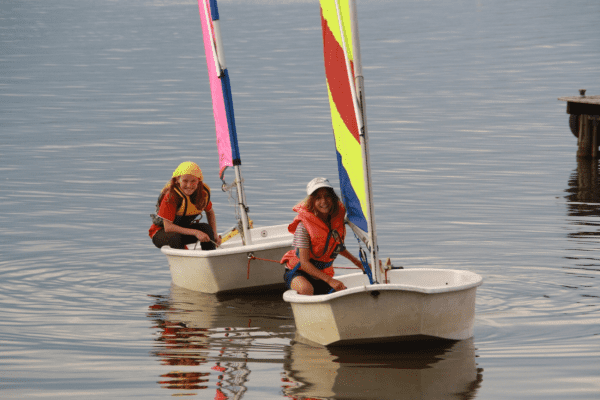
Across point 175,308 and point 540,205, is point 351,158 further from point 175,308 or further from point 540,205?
point 540,205

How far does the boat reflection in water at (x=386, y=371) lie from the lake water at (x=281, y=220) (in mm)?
19

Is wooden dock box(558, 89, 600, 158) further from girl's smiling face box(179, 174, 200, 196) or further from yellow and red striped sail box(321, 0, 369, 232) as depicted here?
yellow and red striped sail box(321, 0, 369, 232)

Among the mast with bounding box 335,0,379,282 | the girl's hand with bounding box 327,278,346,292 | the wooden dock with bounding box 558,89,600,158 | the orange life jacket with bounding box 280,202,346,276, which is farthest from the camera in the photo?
the wooden dock with bounding box 558,89,600,158

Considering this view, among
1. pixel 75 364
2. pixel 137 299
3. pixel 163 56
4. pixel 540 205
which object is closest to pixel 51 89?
pixel 163 56

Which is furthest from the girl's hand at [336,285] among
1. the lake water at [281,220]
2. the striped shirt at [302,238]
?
the lake water at [281,220]

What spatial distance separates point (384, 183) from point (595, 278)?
6.51 meters

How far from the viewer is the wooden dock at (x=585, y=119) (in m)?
16.9

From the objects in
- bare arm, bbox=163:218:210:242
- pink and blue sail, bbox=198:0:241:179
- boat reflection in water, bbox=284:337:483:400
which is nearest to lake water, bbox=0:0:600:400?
boat reflection in water, bbox=284:337:483:400

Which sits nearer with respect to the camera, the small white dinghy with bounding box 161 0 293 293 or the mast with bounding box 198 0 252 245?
the small white dinghy with bounding box 161 0 293 293

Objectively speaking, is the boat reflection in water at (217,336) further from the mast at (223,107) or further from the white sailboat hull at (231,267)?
the mast at (223,107)

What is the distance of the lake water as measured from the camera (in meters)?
6.32

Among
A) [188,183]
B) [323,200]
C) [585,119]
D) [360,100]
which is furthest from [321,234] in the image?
[585,119]

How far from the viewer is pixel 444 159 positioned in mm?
17281

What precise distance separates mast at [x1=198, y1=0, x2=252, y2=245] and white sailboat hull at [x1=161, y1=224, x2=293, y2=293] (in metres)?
0.50
